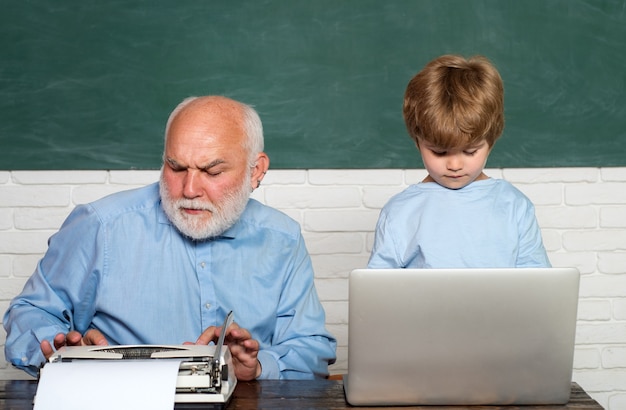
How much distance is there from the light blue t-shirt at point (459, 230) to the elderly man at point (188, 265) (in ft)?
0.94

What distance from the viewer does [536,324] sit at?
5.23ft

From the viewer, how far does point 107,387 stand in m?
1.54

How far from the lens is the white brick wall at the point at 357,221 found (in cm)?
331

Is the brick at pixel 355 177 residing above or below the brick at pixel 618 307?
above

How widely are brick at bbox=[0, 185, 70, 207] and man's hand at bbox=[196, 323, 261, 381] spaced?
5.13ft

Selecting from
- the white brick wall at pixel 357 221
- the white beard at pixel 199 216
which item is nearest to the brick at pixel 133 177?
the white brick wall at pixel 357 221

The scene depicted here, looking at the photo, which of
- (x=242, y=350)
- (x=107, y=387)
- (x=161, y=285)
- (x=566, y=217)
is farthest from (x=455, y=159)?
(x=566, y=217)

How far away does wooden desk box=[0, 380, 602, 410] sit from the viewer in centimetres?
170

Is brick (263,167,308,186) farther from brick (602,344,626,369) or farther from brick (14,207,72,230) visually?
brick (602,344,626,369)

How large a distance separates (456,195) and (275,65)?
125 cm

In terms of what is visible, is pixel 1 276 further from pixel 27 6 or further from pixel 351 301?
pixel 351 301

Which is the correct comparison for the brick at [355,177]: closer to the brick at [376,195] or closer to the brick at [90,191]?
the brick at [376,195]

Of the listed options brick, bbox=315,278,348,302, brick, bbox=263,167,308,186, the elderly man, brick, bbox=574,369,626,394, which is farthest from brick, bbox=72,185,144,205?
brick, bbox=574,369,626,394

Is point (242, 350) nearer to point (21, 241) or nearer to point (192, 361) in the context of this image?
point (192, 361)
